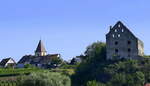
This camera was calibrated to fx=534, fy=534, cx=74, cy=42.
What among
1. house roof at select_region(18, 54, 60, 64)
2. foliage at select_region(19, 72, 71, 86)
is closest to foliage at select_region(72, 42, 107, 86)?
foliage at select_region(19, 72, 71, 86)

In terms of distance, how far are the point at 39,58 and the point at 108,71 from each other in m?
49.0

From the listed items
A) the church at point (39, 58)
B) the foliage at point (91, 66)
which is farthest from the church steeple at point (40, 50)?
the foliage at point (91, 66)

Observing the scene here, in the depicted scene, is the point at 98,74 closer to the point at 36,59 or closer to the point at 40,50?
the point at 36,59

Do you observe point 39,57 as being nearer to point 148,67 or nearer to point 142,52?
point 142,52

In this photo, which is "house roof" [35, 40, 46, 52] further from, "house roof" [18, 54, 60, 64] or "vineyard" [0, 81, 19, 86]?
"vineyard" [0, 81, 19, 86]

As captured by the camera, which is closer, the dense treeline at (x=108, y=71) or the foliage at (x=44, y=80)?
the foliage at (x=44, y=80)

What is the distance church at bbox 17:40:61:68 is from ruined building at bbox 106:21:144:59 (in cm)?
3070

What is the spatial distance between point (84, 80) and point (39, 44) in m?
55.3

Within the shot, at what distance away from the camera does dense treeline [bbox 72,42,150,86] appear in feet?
228

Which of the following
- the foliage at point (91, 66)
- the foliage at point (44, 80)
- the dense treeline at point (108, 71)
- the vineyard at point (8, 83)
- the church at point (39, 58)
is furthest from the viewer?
the church at point (39, 58)

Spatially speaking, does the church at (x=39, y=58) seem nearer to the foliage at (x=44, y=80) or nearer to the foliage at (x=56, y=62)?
the foliage at (x=56, y=62)

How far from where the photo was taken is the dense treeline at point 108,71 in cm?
6944

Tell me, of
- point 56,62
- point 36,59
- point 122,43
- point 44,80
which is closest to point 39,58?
point 36,59

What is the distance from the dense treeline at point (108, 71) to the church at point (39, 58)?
100ft
